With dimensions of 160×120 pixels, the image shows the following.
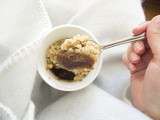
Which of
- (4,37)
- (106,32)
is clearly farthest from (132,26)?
(4,37)

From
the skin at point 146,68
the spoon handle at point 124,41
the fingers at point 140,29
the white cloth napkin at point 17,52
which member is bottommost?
the skin at point 146,68

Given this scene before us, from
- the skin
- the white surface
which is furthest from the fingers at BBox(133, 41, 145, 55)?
the white surface

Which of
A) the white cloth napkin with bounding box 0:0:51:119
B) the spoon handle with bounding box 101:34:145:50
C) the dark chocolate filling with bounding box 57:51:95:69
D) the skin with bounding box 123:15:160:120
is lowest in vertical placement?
the skin with bounding box 123:15:160:120

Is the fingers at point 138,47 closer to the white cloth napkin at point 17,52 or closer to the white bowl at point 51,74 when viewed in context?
the white bowl at point 51,74

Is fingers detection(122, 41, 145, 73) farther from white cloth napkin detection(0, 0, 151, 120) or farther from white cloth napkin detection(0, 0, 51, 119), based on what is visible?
white cloth napkin detection(0, 0, 51, 119)

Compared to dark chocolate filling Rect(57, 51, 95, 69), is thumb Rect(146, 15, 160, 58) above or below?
below

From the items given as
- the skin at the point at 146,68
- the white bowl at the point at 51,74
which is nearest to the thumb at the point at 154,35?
the skin at the point at 146,68
